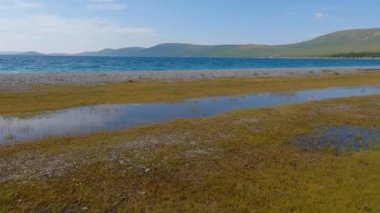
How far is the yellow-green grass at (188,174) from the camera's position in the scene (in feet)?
34.8

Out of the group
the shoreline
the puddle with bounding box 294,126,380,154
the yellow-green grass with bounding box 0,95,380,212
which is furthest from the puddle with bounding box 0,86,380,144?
the shoreline

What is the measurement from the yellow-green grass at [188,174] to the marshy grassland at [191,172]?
0.11 feet

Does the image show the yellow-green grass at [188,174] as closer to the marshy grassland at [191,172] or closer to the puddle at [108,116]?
the marshy grassland at [191,172]

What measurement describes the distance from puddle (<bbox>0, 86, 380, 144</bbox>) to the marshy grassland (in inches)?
94.9

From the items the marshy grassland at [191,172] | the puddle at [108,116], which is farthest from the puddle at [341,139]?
the puddle at [108,116]

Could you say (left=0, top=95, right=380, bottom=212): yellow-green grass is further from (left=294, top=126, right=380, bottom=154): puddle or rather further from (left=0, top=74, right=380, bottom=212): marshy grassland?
(left=294, top=126, right=380, bottom=154): puddle

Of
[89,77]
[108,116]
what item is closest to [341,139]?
[108,116]

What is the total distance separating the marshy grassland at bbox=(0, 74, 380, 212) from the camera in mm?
10625

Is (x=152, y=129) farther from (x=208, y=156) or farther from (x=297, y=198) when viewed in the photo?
(x=297, y=198)

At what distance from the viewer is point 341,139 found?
1847cm

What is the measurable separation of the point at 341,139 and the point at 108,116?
17.2 m

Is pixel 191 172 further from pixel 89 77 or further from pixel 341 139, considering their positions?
pixel 89 77

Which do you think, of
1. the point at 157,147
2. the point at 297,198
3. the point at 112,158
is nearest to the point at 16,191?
the point at 112,158

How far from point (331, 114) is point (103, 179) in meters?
19.6
